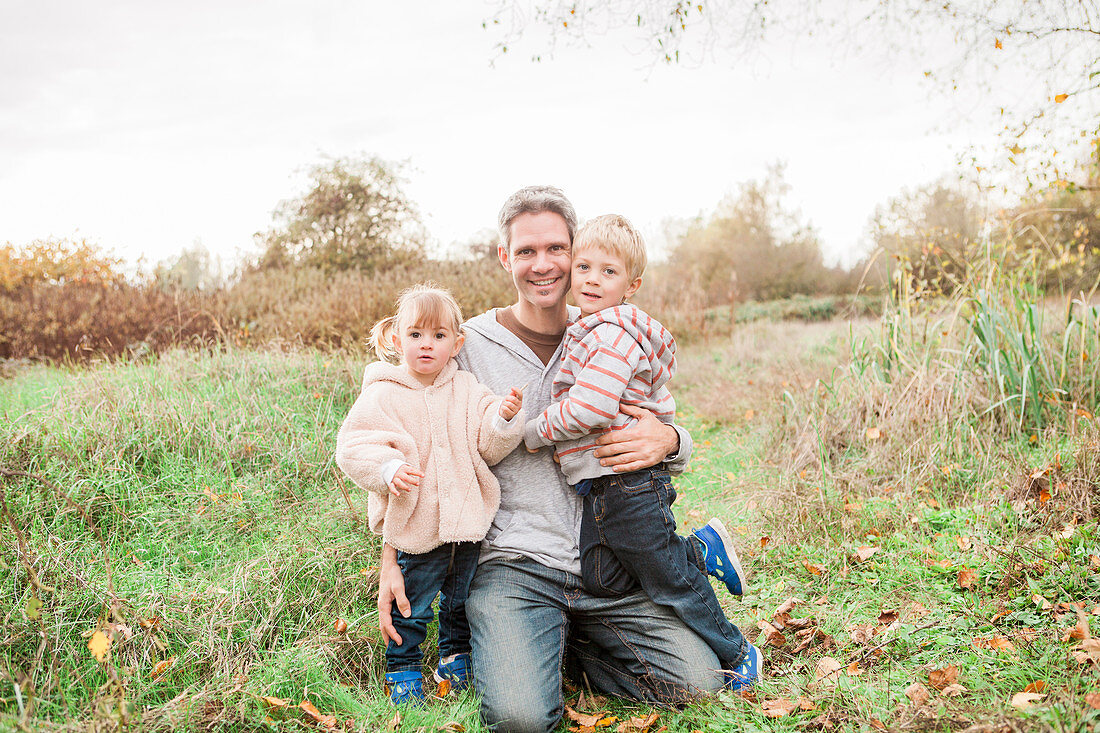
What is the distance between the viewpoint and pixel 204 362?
5.26 m

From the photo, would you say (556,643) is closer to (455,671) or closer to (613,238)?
(455,671)

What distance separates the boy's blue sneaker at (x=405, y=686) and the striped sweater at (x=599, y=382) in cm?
86

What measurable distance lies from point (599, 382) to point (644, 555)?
2.05 ft

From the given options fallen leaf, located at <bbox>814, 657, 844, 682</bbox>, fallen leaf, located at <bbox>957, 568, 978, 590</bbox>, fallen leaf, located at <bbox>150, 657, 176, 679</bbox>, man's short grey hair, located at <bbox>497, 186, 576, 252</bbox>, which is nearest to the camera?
fallen leaf, located at <bbox>150, 657, 176, 679</bbox>

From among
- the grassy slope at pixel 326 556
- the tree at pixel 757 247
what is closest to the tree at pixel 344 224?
the grassy slope at pixel 326 556

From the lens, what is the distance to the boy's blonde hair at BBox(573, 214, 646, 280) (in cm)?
254

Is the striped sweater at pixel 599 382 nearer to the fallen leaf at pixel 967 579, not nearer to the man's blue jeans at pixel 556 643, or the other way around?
the man's blue jeans at pixel 556 643

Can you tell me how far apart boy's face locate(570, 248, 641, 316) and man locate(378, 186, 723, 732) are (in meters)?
0.19

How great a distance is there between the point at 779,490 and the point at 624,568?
2.07 meters

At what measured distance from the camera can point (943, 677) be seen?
2357 millimetres

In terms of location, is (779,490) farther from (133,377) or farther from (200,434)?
(133,377)

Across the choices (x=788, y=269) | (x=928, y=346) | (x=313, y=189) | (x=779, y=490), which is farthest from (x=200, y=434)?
(x=788, y=269)

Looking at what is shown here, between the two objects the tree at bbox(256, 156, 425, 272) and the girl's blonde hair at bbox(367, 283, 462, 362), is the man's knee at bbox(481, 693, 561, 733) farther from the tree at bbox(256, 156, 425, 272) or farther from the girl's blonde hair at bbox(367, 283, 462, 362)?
the tree at bbox(256, 156, 425, 272)

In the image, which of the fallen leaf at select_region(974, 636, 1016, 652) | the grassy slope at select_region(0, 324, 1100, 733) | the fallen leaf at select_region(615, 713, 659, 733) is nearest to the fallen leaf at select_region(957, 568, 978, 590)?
the grassy slope at select_region(0, 324, 1100, 733)
